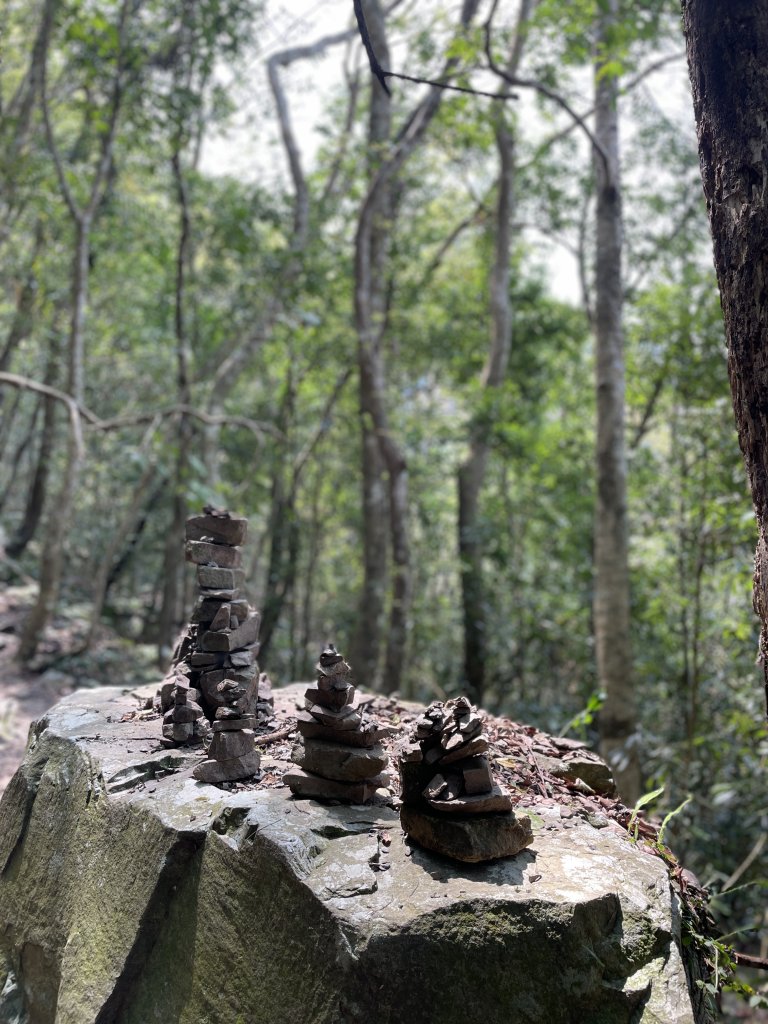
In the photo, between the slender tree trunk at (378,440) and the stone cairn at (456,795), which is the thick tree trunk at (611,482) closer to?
the slender tree trunk at (378,440)

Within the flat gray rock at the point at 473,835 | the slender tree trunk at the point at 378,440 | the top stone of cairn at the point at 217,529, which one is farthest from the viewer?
the slender tree trunk at the point at 378,440

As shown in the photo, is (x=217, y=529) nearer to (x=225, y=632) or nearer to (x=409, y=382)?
(x=225, y=632)

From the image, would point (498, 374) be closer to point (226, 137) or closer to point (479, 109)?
point (479, 109)

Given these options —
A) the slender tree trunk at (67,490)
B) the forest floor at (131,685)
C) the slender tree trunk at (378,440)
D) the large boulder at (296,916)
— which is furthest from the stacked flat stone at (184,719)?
the slender tree trunk at (67,490)

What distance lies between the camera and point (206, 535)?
12.0 feet

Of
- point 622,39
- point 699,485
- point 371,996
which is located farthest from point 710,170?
point 699,485

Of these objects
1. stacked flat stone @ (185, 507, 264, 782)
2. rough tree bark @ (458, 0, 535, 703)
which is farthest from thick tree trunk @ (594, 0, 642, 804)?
stacked flat stone @ (185, 507, 264, 782)

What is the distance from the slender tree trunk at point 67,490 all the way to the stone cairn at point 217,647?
5.11 meters

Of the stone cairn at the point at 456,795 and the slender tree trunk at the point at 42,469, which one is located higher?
the slender tree trunk at the point at 42,469

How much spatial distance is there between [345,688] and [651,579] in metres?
6.10

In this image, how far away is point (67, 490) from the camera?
847 centimetres

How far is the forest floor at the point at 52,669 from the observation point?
7.06 meters

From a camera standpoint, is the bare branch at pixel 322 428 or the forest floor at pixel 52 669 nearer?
the forest floor at pixel 52 669

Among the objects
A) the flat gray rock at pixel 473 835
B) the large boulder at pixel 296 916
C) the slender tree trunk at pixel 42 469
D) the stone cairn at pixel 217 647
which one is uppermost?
the slender tree trunk at pixel 42 469
